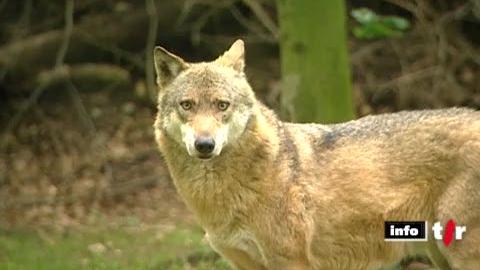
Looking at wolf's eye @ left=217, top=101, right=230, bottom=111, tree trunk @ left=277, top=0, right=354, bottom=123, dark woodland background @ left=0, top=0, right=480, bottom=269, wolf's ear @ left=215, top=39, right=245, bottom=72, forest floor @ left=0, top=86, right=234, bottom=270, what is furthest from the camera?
dark woodland background @ left=0, top=0, right=480, bottom=269

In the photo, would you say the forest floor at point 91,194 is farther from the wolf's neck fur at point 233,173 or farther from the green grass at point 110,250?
the wolf's neck fur at point 233,173

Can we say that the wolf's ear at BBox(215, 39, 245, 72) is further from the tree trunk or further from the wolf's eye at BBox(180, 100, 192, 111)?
the tree trunk

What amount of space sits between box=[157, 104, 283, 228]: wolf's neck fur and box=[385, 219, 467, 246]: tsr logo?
2.61 feet

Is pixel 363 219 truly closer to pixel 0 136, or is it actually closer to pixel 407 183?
pixel 407 183

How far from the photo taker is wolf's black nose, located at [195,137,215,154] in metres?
5.68

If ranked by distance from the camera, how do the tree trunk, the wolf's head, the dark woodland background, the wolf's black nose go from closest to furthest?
the wolf's black nose, the wolf's head, the tree trunk, the dark woodland background

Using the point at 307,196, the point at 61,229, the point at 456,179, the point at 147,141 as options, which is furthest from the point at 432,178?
the point at 147,141

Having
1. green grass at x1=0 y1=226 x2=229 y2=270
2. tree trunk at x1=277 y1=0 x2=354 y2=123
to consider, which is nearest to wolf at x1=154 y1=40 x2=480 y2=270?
tree trunk at x1=277 y1=0 x2=354 y2=123

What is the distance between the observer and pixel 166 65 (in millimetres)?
6285

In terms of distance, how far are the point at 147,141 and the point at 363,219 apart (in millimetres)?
7010

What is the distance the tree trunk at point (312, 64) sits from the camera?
27.8 feet

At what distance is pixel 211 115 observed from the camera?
19.3ft

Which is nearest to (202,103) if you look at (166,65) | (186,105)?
(186,105)

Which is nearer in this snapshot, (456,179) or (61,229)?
(456,179)
